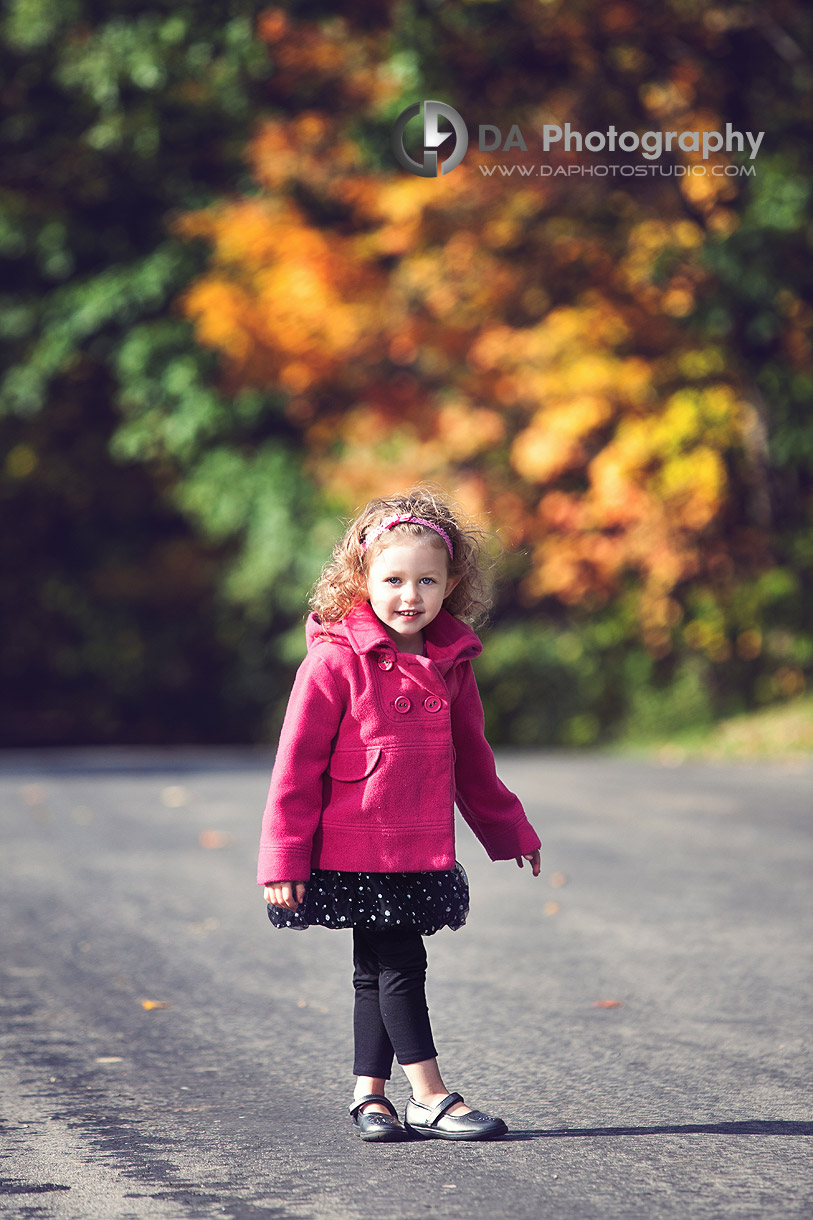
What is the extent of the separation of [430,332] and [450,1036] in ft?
43.4

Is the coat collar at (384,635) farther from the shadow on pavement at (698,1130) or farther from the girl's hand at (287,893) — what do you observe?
the shadow on pavement at (698,1130)

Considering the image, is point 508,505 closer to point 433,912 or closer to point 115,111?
point 115,111

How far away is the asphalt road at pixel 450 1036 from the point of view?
11.2ft

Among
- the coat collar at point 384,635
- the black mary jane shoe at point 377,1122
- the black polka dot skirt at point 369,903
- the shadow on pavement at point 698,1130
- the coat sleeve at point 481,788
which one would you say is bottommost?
the shadow on pavement at point 698,1130

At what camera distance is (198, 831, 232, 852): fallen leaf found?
8.66 metres

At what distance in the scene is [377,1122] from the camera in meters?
3.74

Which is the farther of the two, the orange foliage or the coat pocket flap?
the orange foliage

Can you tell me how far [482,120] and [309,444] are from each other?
234 inches

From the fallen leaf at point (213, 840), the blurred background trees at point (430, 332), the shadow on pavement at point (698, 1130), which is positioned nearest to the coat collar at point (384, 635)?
the shadow on pavement at point (698, 1130)

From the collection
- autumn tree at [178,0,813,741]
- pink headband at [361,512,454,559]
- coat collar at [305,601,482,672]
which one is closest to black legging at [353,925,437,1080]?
coat collar at [305,601,482,672]

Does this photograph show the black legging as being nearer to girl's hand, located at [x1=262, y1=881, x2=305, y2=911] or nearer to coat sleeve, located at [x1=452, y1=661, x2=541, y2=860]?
girl's hand, located at [x1=262, y1=881, x2=305, y2=911]

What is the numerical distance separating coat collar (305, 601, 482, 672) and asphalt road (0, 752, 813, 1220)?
1177mm

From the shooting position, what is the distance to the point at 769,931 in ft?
20.3

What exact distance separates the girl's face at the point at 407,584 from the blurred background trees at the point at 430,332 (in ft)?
34.8
